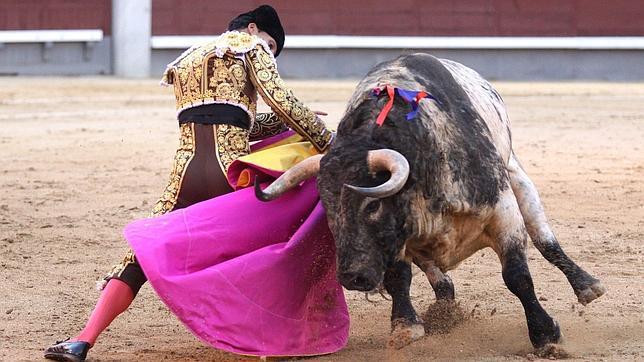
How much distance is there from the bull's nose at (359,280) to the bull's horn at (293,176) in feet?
1.02

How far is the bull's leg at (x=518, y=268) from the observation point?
10.0 ft

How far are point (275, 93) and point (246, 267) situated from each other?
433 mm

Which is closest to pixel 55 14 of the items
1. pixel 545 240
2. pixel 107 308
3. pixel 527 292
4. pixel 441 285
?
pixel 441 285

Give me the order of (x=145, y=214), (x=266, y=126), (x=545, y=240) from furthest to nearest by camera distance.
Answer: (x=145, y=214) → (x=545, y=240) → (x=266, y=126)

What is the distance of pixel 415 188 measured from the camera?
284cm

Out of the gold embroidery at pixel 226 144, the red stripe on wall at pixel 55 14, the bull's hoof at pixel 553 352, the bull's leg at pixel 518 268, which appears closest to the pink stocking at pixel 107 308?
the gold embroidery at pixel 226 144

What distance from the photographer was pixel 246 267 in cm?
300

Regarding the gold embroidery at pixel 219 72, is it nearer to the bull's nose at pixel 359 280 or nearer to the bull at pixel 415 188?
the bull at pixel 415 188

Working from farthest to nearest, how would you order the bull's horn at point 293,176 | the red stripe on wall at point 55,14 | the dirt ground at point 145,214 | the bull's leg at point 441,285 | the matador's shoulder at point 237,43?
the red stripe on wall at point 55,14 < the bull's leg at point 441,285 < the dirt ground at point 145,214 < the matador's shoulder at point 237,43 < the bull's horn at point 293,176

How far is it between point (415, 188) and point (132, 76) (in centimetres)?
995

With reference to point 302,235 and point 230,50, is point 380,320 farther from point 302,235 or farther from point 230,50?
point 230,50

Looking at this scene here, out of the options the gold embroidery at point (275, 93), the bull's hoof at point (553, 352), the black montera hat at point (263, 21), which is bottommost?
the bull's hoof at point (553, 352)

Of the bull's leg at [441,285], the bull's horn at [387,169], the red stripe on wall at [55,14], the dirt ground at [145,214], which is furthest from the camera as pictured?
the red stripe on wall at [55,14]

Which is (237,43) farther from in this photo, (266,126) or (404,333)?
(404,333)
